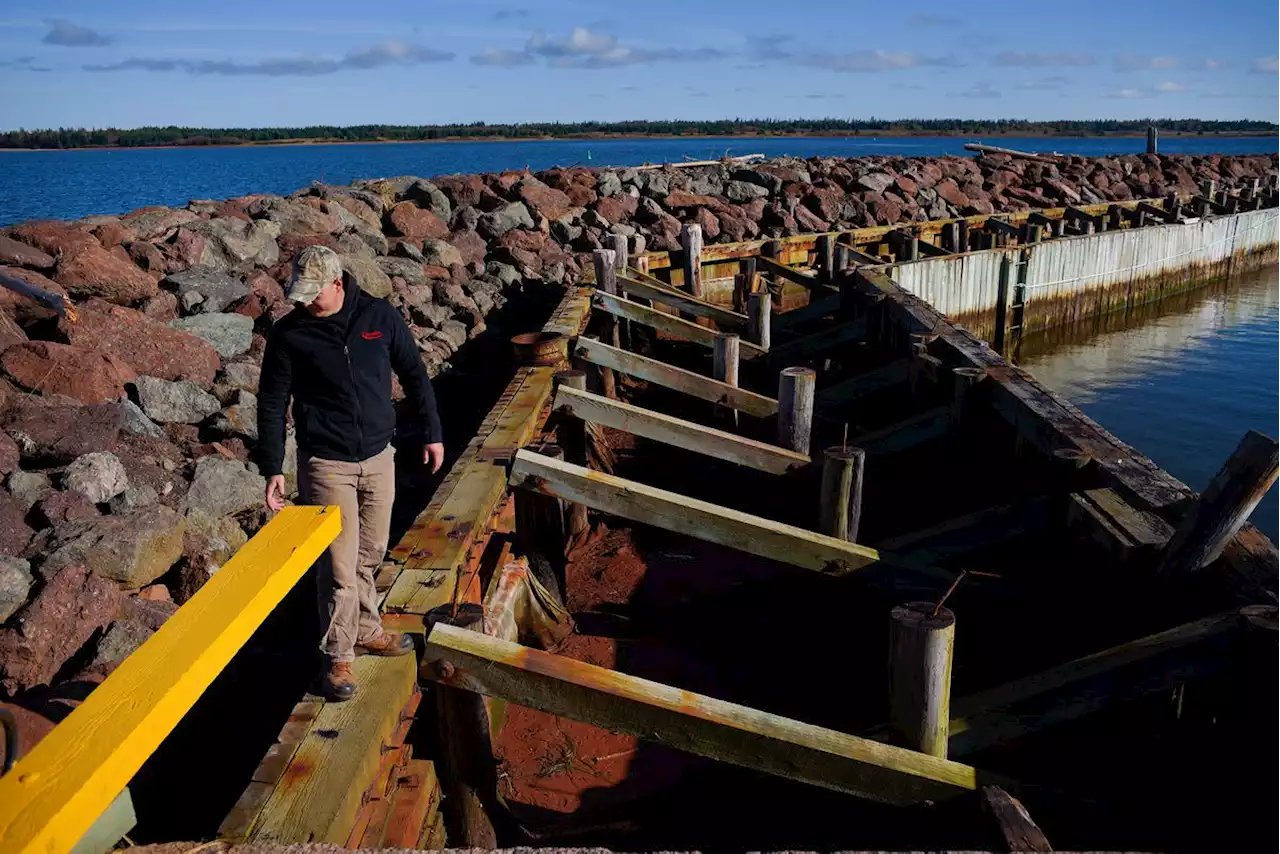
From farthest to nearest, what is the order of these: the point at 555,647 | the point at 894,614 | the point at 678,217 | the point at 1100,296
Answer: the point at 1100,296, the point at 678,217, the point at 555,647, the point at 894,614

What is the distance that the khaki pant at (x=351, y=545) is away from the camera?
3.75 metres

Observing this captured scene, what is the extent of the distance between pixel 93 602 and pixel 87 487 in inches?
64.9

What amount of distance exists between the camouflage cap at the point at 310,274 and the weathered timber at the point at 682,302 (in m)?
8.71

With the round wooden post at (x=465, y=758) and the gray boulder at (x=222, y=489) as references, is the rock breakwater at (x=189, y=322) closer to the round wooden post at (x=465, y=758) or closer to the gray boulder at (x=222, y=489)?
the gray boulder at (x=222, y=489)

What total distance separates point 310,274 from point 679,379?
5248 mm

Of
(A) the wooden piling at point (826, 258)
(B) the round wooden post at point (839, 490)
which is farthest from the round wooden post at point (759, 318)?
(B) the round wooden post at point (839, 490)

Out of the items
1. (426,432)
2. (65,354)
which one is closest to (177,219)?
(65,354)

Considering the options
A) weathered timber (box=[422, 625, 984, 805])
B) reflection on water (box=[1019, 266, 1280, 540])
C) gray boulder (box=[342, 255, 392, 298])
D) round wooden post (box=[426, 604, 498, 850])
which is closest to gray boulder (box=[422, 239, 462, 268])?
gray boulder (box=[342, 255, 392, 298])

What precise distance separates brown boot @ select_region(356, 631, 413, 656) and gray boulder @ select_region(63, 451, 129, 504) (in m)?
3.62

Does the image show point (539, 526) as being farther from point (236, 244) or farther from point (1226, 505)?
point (236, 244)

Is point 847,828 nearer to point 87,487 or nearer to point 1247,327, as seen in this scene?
point 87,487

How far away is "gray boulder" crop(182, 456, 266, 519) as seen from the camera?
7.09 meters

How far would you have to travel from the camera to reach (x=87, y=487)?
6.51m

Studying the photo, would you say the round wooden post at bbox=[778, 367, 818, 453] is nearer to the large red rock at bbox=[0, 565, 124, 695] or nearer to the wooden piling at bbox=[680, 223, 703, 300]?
the large red rock at bbox=[0, 565, 124, 695]
